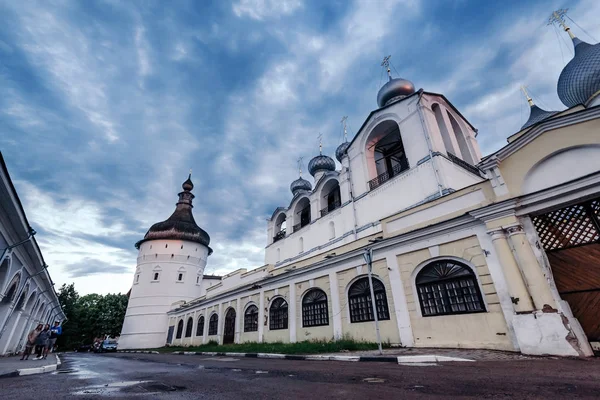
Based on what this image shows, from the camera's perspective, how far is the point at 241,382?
4625 mm

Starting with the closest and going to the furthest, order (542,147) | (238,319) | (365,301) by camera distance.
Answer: (542,147) → (365,301) → (238,319)

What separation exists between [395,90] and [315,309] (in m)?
15.8

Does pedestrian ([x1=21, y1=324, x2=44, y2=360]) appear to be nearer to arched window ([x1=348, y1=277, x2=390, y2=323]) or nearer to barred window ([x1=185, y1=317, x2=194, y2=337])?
arched window ([x1=348, y1=277, x2=390, y2=323])

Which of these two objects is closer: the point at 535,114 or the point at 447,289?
the point at 447,289

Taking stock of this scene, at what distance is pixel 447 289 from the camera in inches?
360

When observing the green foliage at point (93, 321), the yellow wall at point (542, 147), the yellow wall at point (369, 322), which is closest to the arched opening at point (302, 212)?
the yellow wall at point (369, 322)

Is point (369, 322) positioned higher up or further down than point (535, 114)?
further down

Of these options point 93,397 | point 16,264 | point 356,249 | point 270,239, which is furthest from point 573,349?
point 270,239

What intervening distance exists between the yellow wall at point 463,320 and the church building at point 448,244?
0.10 feet

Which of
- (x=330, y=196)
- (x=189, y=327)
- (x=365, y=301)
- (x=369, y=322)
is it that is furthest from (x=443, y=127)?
(x=189, y=327)

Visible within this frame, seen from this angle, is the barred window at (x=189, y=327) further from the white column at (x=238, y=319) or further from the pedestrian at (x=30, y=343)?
the pedestrian at (x=30, y=343)

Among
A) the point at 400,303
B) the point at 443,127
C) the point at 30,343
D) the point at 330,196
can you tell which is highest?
the point at 443,127

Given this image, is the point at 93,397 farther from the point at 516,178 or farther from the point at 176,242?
the point at 176,242

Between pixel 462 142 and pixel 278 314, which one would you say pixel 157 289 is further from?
pixel 462 142
